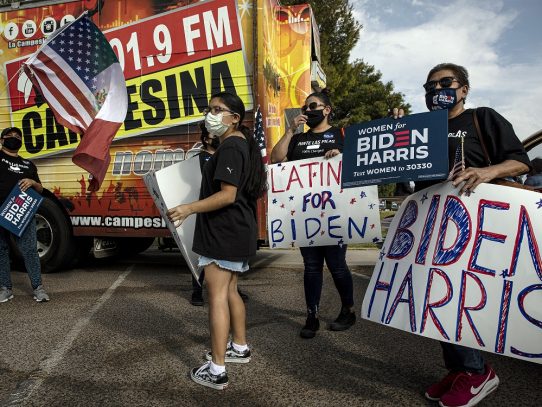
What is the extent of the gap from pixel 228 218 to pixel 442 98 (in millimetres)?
1335

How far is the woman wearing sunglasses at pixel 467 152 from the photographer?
2.28 meters

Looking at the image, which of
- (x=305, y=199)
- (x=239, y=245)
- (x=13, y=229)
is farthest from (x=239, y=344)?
(x=13, y=229)

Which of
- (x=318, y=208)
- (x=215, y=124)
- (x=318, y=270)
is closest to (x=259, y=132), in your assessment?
(x=318, y=208)

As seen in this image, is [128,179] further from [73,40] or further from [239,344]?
[239,344]

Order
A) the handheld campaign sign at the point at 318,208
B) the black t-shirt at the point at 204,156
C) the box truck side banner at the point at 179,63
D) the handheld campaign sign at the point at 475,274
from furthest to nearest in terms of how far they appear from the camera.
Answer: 1. the box truck side banner at the point at 179,63
2. the black t-shirt at the point at 204,156
3. the handheld campaign sign at the point at 318,208
4. the handheld campaign sign at the point at 475,274

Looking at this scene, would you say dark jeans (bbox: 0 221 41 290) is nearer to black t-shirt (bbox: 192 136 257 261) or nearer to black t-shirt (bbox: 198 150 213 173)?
black t-shirt (bbox: 198 150 213 173)

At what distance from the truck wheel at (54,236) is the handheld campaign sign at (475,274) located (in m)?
4.83

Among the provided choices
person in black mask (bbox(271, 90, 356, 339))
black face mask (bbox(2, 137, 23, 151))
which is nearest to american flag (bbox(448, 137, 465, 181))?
person in black mask (bbox(271, 90, 356, 339))

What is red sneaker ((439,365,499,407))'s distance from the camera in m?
2.37

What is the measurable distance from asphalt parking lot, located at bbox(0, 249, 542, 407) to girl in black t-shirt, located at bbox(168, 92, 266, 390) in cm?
33

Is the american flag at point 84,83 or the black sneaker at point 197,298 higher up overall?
the american flag at point 84,83

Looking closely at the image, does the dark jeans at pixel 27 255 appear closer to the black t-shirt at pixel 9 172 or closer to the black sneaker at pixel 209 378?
the black t-shirt at pixel 9 172

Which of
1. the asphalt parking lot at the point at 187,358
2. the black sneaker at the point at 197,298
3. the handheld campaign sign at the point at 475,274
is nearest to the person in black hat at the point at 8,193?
the asphalt parking lot at the point at 187,358

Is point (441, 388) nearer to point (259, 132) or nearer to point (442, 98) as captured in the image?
point (442, 98)
